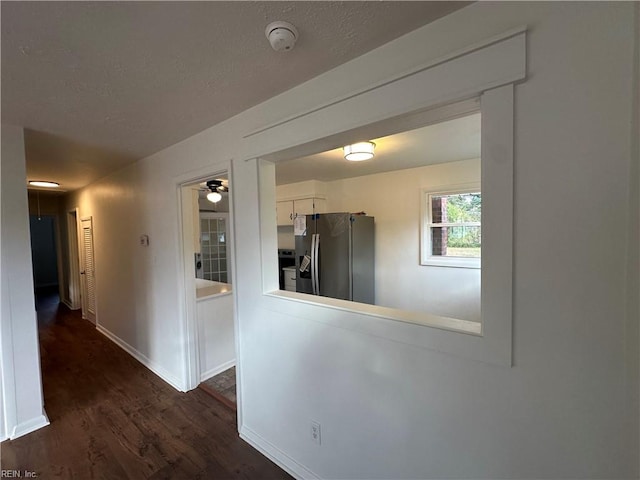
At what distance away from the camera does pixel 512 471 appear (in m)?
1.04

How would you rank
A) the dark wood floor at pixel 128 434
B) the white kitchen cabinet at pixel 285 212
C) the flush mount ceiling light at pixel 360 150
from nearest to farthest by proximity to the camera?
the dark wood floor at pixel 128 434, the flush mount ceiling light at pixel 360 150, the white kitchen cabinet at pixel 285 212

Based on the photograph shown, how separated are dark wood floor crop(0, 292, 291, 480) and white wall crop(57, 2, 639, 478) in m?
0.56

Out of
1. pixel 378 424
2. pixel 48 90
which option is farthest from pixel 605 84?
pixel 48 90

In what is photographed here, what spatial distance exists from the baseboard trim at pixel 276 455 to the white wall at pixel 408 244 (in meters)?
2.36

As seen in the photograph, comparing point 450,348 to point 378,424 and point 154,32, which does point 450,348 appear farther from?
point 154,32

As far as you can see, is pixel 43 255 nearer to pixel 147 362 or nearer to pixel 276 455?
pixel 147 362

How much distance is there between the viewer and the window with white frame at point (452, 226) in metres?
3.25

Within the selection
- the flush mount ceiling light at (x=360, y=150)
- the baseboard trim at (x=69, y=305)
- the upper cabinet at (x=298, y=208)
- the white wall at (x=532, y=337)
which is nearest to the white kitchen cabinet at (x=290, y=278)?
the upper cabinet at (x=298, y=208)

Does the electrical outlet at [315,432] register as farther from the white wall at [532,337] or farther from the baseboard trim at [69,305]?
the baseboard trim at [69,305]

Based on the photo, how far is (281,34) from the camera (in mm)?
1132

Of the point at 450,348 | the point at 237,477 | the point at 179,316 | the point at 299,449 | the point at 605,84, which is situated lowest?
the point at 237,477

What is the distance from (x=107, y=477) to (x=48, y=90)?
7.68ft

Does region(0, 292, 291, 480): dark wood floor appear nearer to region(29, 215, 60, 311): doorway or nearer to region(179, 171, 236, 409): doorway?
region(179, 171, 236, 409): doorway

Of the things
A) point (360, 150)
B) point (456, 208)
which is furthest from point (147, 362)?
point (456, 208)
